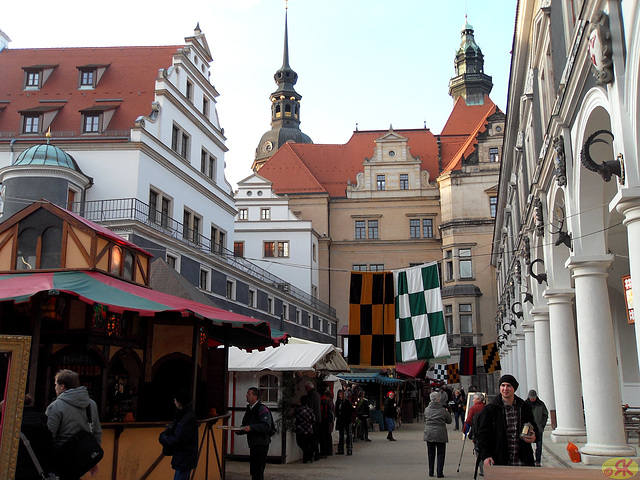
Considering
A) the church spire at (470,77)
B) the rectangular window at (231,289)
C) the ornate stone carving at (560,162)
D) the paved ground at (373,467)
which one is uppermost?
the church spire at (470,77)

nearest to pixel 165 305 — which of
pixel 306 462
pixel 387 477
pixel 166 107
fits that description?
pixel 387 477

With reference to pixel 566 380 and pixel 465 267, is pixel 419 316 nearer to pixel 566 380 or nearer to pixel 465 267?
pixel 566 380

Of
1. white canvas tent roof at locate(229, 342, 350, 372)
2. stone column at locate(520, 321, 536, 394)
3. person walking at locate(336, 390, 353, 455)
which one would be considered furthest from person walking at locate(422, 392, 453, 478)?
stone column at locate(520, 321, 536, 394)

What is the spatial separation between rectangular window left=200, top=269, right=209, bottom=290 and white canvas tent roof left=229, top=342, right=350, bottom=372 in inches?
570

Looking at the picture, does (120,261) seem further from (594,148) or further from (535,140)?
(535,140)

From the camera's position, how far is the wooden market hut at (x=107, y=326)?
9.27 metres

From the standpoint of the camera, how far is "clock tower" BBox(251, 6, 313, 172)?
268 ft

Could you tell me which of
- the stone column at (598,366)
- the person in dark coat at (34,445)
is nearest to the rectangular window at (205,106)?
the stone column at (598,366)

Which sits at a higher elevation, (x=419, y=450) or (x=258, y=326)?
(x=258, y=326)

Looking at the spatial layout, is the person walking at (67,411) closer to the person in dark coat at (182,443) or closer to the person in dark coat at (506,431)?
the person in dark coat at (182,443)

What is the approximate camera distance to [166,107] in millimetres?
28984

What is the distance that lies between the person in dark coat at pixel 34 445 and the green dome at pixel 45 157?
20489mm

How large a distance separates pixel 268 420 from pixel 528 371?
13.6 m

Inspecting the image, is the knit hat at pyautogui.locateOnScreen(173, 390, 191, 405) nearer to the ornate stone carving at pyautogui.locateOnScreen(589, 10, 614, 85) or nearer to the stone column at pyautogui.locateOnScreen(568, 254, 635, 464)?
the stone column at pyautogui.locateOnScreen(568, 254, 635, 464)
